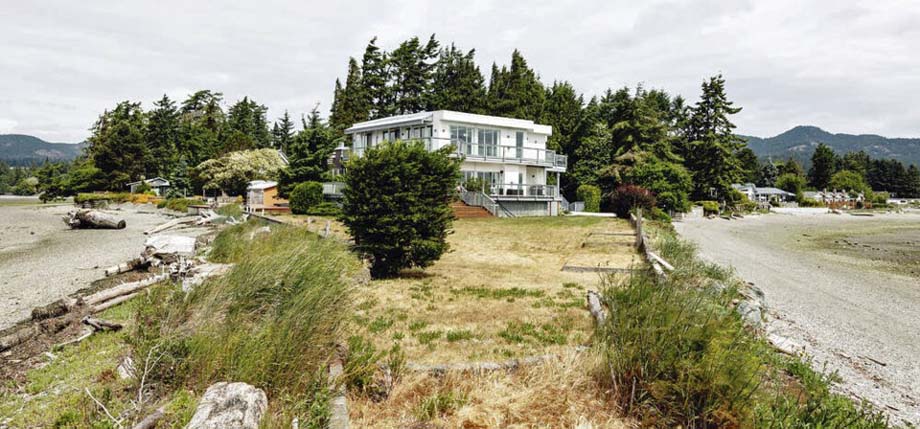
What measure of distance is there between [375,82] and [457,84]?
9.24 m

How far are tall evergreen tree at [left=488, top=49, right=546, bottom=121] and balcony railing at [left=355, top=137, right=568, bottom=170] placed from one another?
15.9 meters

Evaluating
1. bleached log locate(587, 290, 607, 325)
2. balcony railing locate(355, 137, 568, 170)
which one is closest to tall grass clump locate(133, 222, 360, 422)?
bleached log locate(587, 290, 607, 325)

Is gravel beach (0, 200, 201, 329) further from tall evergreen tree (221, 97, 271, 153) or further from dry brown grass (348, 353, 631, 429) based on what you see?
tall evergreen tree (221, 97, 271, 153)

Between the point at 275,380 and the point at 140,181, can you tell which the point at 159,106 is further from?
the point at 275,380

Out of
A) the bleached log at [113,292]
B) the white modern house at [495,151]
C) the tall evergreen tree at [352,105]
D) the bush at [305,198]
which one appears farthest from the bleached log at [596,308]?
the tall evergreen tree at [352,105]

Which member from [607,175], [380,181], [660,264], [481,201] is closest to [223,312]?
[380,181]

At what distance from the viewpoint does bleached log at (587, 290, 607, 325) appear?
272 inches

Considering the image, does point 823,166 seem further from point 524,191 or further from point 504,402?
point 504,402

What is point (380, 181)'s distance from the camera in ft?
36.1

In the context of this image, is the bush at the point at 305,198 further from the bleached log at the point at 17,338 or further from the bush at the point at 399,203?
the bleached log at the point at 17,338

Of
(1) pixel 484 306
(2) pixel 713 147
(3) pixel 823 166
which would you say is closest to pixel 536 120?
(2) pixel 713 147

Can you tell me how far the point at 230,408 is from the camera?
348cm

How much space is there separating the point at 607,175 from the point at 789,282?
29837 millimetres

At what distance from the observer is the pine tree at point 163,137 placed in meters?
68.2
